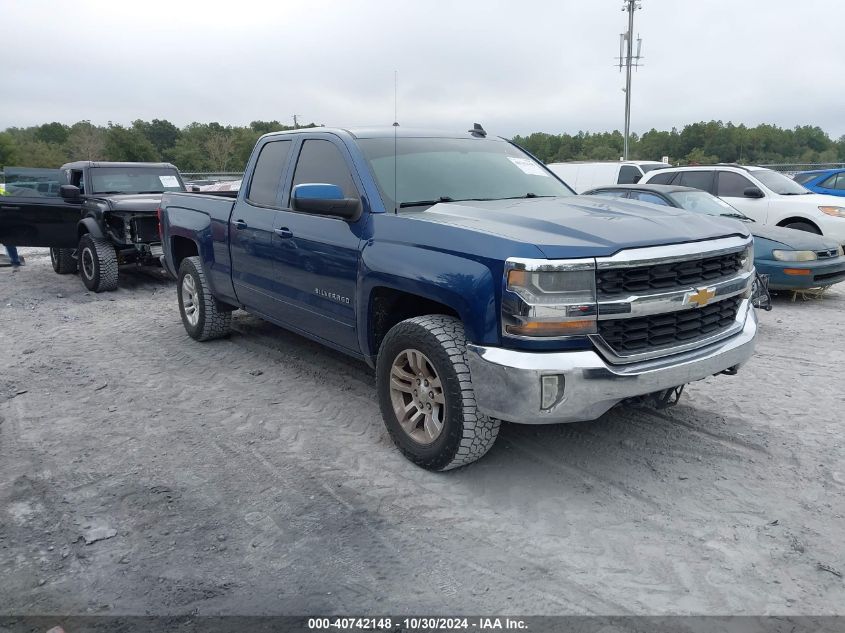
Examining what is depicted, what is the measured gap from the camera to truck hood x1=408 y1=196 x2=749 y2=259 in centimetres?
324

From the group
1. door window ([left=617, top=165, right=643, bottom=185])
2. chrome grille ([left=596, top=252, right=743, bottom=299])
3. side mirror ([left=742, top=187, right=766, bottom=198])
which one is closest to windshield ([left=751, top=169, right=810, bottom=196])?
side mirror ([left=742, top=187, right=766, bottom=198])

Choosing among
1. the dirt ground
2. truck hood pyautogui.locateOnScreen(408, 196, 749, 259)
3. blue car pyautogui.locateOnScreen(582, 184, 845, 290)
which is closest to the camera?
the dirt ground

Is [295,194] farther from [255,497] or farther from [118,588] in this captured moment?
[118,588]

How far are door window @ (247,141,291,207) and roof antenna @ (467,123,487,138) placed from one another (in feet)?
4.79

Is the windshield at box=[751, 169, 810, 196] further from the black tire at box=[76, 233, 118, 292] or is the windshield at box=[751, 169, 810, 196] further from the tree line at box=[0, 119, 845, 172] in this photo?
the tree line at box=[0, 119, 845, 172]

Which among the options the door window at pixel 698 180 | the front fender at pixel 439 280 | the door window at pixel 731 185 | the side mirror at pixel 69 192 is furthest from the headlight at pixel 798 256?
the side mirror at pixel 69 192

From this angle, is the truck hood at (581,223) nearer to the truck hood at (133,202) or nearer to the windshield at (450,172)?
the windshield at (450,172)

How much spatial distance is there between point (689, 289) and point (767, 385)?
229 cm

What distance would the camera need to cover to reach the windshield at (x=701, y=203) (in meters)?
8.36

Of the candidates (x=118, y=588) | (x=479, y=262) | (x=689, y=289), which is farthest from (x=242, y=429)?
(x=689, y=289)

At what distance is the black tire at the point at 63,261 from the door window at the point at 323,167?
7.91 meters

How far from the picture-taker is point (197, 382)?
5496mm

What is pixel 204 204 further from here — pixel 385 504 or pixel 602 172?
pixel 602 172

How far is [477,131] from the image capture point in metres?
5.36
